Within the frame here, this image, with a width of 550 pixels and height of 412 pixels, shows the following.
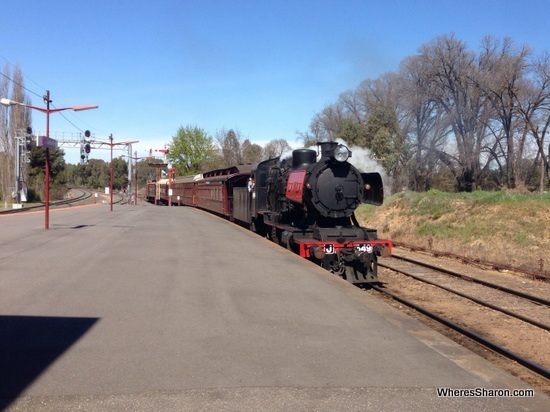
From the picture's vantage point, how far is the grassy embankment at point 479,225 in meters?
18.0

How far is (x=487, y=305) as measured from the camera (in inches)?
419

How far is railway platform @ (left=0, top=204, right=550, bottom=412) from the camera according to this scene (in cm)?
450

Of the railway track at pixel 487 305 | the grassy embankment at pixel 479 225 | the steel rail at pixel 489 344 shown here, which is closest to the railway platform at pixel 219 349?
the steel rail at pixel 489 344

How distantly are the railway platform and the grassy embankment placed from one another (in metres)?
10.2

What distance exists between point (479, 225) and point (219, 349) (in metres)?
17.4

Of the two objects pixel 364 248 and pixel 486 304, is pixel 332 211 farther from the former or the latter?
pixel 486 304

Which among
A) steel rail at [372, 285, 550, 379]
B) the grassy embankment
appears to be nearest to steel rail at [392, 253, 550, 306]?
steel rail at [372, 285, 550, 379]

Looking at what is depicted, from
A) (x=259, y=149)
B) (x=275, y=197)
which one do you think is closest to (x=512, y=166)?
(x=275, y=197)

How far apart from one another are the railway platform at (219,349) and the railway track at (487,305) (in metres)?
1.38

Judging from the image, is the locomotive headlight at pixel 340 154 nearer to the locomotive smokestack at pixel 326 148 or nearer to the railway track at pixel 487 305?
the locomotive smokestack at pixel 326 148

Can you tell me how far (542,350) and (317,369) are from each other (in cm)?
449

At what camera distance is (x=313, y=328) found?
661 cm

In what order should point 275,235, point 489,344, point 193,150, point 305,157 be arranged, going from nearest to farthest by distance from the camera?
point 489,344, point 305,157, point 275,235, point 193,150

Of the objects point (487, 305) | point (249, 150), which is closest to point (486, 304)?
point (487, 305)
